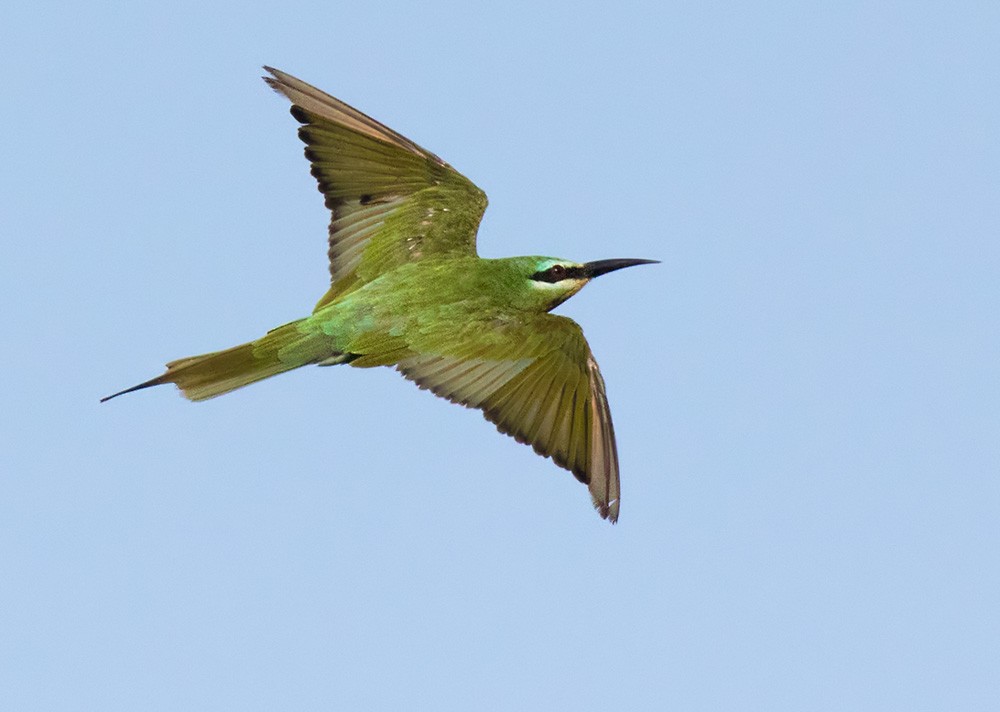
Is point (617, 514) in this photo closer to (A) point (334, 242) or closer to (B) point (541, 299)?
(B) point (541, 299)

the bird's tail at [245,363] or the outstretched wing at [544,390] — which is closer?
the bird's tail at [245,363]

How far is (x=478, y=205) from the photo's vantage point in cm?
571

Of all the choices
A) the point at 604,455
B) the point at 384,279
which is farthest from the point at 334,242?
the point at 604,455

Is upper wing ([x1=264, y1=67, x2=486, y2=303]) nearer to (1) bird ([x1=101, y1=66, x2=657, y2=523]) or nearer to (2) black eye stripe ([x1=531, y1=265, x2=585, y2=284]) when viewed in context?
(1) bird ([x1=101, y1=66, x2=657, y2=523])

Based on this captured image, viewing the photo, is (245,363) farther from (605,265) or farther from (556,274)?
(605,265)

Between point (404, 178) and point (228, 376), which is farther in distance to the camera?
point (404, 178)

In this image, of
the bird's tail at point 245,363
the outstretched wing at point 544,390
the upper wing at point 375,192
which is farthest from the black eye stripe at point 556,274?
the bird's tail at point 245,363

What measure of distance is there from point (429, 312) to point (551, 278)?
51 cm

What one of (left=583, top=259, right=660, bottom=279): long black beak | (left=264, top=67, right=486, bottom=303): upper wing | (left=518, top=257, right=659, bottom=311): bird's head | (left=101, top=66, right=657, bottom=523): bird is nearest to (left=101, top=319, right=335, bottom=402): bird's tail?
(left=101, top=66, right=657, bottom=523): bird

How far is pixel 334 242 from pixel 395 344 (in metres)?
0.64

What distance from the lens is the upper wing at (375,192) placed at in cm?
566

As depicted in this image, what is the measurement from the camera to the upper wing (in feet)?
18.6

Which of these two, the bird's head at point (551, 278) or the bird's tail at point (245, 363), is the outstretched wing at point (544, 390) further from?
the bird's tail at point (245, 363)

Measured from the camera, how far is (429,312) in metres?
5.34
